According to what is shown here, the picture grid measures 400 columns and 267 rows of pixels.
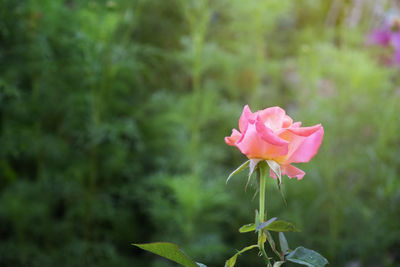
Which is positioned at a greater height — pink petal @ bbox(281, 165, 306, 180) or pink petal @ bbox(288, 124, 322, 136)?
pink petal @ bbox(288, 124, 322, 136)

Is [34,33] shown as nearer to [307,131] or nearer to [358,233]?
[307,131]

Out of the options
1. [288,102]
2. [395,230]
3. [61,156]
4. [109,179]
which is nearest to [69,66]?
[61,156]

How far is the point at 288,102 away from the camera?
8.45ft

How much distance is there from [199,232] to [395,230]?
25.8 inches

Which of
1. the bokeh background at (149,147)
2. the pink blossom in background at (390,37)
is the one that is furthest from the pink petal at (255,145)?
the pink blossom in background at (390,37)

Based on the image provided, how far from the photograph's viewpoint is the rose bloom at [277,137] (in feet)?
1.07

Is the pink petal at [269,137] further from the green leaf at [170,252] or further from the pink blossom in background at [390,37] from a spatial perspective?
the pink blossom in background at [390,37]

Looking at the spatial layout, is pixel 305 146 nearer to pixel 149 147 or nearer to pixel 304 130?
pixel 304 130

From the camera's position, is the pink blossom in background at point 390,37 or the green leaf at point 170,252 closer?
the green leaf at point 170,252

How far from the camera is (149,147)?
69.8 inches

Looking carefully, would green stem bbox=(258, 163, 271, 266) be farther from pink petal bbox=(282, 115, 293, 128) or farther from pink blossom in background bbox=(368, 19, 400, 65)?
pink blossom in background bbox=(368, 19, 400, 65)

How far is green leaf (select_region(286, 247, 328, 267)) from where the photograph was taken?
311 millimetres

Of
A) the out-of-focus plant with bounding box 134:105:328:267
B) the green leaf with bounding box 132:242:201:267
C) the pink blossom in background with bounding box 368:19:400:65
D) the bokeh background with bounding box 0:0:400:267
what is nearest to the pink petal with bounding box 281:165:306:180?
the out-of-focus plant with bounding box 134:105:328:267

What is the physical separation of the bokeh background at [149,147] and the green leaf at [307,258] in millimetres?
880
